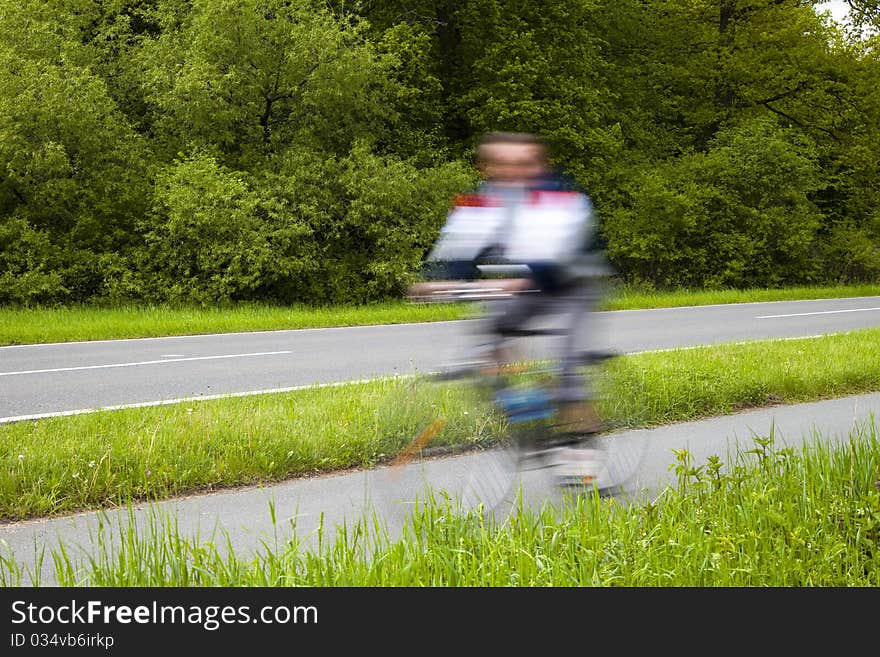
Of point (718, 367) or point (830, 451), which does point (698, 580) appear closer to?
point (830, 451)

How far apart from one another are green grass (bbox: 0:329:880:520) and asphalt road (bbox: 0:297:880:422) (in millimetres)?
772

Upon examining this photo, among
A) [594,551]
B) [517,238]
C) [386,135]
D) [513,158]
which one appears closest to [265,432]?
[517,238]

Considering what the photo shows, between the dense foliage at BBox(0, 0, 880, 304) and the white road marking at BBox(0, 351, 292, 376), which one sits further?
the dense foliage at BBox(0, 0, 880, 304)

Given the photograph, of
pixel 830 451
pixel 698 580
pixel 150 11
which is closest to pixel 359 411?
pixel 830 451

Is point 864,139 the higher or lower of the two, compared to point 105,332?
higher

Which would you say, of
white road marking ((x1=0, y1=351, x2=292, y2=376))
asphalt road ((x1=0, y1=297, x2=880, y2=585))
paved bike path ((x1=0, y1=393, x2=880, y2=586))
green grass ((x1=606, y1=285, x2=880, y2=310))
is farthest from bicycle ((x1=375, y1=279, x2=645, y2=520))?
green grass ((x1=606, y1=285, x2=880, y2=310))

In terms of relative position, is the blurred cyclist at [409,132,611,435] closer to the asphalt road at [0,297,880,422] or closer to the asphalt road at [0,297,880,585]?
the asphalt road at [0,297,880,422]

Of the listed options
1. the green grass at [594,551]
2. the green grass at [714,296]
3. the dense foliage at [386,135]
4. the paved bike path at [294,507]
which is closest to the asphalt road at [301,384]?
the paved bike path at [294,507]

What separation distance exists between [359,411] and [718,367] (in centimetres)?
440

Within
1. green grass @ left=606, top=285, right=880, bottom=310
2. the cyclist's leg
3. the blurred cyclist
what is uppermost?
the blurred cyclist

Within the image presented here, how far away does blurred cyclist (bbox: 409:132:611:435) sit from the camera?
459cm

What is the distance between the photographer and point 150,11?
22.1 m

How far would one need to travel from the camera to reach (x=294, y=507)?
204 inches

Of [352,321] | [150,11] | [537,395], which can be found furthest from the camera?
[150,11]
